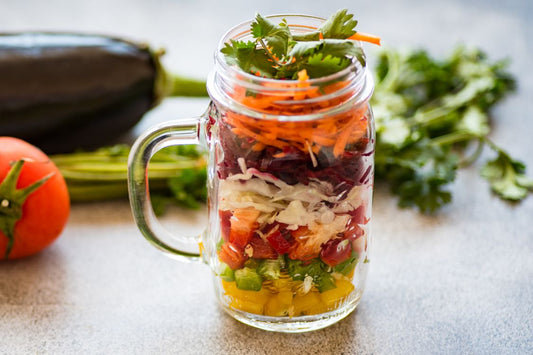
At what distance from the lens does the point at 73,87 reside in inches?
61.0

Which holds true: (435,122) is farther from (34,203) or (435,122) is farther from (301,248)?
(34,203)

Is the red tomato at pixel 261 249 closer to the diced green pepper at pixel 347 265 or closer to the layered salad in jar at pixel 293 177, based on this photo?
the layered salad in jar at pixel 293 177

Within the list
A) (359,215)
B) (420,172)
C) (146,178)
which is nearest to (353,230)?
(359,215)

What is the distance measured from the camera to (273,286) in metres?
1.06

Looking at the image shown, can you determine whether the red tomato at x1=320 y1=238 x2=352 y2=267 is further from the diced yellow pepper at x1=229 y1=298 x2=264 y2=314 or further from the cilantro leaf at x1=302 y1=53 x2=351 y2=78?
the cilantro leaf at x1=302 y1=53 x2=351 y2=78

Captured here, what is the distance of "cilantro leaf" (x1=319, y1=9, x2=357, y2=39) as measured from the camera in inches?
39.9

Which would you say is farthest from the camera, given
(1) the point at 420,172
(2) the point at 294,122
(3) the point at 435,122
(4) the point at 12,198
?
(3) the point at 435,122

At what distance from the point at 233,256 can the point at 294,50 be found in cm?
33

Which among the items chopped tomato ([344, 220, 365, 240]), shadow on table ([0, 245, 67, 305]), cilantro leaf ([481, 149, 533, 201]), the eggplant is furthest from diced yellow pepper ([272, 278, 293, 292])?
the eggplant

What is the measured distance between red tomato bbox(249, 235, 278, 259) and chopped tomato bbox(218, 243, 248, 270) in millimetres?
24

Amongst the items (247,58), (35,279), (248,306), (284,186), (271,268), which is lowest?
(35,279)

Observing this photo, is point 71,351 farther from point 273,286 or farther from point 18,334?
point 273,286

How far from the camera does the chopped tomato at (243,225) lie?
1.01 metres

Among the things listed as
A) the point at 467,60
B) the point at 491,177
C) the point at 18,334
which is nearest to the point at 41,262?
the point at 18,334
